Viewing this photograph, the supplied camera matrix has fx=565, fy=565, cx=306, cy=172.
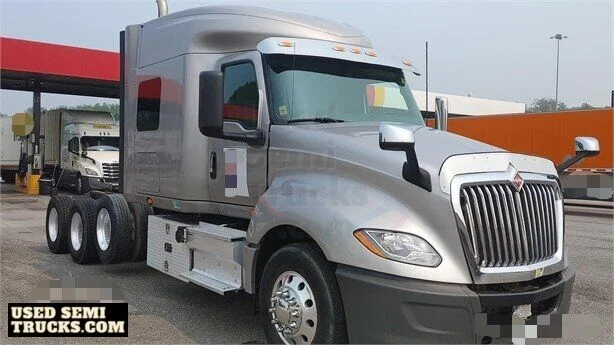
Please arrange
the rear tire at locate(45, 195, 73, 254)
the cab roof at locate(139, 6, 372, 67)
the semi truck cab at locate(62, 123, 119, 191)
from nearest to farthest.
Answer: the cab roof at locate(139, 6, 372, 67) → the rear tire at locate(45, 195, 73, 254) → the semi truck cab at locate(62, 123, 119, 191)

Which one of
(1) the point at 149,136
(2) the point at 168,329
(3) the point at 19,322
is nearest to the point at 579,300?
(2) the point at 168,329

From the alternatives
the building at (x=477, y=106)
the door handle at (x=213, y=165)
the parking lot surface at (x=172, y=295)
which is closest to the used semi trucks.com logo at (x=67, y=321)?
the parking lot surface at (x=172, y=295)

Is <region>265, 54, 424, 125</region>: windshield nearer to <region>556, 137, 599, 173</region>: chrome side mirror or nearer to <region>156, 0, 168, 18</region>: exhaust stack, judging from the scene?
<region>556, 137, 599, 173</region>: chrome side mirror

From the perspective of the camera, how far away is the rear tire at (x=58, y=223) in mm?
8711

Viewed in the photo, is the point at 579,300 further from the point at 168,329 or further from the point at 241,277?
the point at 168,329

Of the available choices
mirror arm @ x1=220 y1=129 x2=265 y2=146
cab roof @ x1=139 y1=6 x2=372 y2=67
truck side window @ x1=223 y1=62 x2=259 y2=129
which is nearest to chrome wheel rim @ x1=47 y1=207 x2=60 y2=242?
cab roof @ x1=139 y1=6 x2=372 y2=67

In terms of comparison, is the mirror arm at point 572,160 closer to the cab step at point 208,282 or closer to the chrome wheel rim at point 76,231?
the cab step at point 208,282

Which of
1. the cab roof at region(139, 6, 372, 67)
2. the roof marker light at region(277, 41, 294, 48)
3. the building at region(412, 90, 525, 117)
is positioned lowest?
the roof marker light at region(277, 41, 294, 48)

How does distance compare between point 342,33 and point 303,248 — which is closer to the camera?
point 303,248

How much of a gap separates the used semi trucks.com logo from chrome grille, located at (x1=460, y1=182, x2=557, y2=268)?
3208 mm

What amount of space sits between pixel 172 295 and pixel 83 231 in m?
2.45

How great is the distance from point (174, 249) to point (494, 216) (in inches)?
140

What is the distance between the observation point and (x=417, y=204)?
3633 millimetres

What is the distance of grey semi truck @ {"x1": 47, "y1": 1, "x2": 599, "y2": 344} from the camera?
352 centimetres
